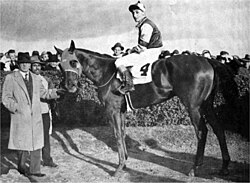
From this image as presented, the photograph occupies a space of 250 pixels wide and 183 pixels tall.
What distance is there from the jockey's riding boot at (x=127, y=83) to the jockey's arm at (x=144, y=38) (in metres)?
0.34

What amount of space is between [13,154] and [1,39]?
70.4 inches

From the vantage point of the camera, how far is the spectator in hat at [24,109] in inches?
150

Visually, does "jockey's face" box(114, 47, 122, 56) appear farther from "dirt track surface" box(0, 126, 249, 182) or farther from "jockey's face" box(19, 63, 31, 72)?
"dirt track surface" box(0, 126, 249, 182)

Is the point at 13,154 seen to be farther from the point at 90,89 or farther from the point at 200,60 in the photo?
the point at 200,60

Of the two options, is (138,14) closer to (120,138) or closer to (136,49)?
(136,49)

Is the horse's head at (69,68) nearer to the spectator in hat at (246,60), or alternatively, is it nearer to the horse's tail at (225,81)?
the horse's tail at (225,81)

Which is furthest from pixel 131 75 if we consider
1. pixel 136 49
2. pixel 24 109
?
pixel 24 109

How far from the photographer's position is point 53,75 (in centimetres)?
480

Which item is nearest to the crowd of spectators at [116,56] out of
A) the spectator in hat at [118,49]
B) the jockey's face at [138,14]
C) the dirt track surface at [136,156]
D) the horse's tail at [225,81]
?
the spectator in hat at [118,49]

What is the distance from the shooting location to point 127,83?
3.93 meters

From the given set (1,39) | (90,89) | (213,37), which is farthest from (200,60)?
(1,39)

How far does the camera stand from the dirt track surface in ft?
12.6

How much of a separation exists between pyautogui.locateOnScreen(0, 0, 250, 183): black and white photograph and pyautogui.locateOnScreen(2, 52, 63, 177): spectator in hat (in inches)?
0.5

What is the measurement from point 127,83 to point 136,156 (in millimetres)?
1260
